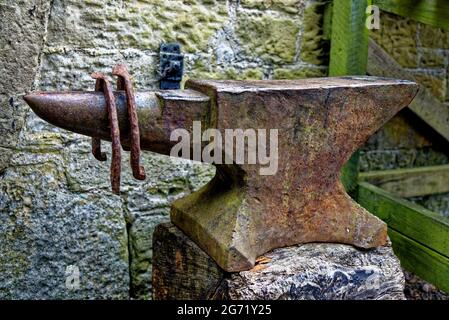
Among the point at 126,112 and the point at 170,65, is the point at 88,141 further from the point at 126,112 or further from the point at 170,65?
the point at 126,112

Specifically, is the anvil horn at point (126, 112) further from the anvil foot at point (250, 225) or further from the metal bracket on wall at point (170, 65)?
the metal bracket on wall at point (170, 65)

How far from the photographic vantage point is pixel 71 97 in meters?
1.59

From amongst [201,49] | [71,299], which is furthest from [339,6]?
[71,299]

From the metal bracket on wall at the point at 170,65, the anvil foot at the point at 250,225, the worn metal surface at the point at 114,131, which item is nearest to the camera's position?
the worn metal surface at the point at 114,131

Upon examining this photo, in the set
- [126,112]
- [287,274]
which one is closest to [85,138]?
[126,112]

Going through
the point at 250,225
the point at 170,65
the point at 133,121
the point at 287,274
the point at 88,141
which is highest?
the point at 170,65

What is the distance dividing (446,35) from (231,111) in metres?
2.10

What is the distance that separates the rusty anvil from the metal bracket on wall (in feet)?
1.99

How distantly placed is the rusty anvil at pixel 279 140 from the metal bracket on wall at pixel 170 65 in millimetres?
607

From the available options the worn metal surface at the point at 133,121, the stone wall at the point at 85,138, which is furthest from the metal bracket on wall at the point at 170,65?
the worn metal surface at the point at 133,121

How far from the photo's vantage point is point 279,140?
5.67 feet

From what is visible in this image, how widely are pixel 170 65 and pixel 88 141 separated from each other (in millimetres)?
448

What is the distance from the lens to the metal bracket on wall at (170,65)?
7.84 feet

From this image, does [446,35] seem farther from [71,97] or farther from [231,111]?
[71,97]
